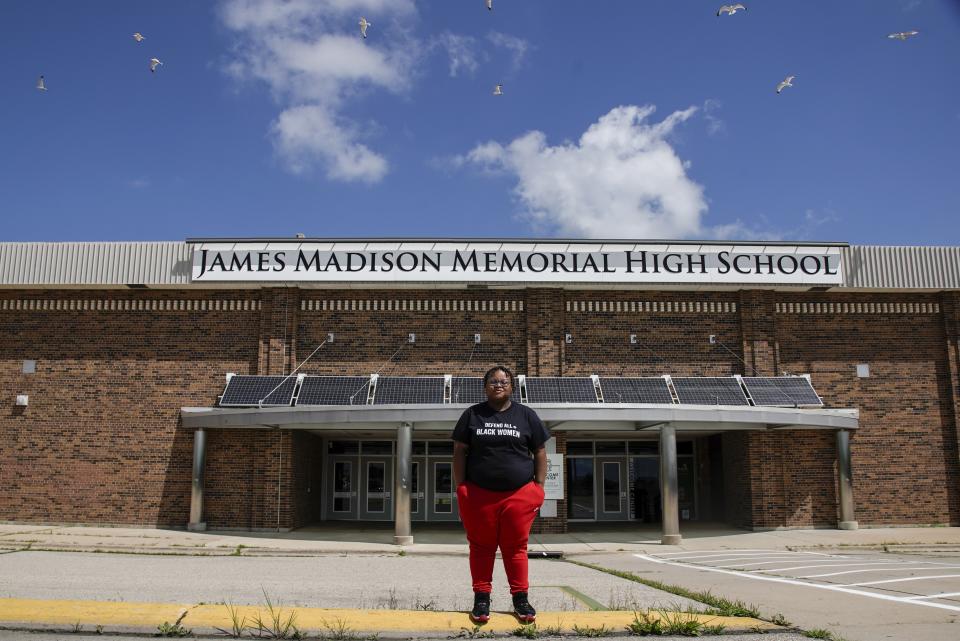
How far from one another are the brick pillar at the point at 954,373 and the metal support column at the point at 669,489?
807 cm

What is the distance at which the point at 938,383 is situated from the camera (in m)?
20.4

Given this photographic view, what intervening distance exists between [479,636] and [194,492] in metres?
15.4

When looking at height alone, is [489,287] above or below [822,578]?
above

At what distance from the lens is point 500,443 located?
5.57 metres

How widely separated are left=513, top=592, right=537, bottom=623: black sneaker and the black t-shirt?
0.71 metres

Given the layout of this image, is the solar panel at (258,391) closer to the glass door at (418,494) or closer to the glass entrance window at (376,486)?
the glass entrance window at (376,486)

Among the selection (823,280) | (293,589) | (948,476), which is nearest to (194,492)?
(293,589)

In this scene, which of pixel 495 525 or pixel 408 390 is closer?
pixel 495 525

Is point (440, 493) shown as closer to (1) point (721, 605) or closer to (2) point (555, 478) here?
(2) point (555, 478)

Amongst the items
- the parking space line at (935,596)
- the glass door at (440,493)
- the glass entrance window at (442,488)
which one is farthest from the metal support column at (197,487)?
the parking space line at (935,596)

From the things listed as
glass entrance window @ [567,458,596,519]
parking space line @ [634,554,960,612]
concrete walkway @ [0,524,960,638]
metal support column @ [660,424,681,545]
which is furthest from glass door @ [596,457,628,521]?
parking space line @ [634,554,960,612]

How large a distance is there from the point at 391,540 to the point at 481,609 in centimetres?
1235

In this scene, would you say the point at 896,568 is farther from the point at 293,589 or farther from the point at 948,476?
the point at 948,476

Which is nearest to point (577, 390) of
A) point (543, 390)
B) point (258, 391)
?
point (543, 390)
